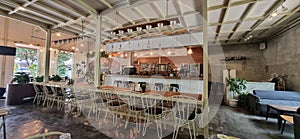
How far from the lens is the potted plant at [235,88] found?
5434 millimetres

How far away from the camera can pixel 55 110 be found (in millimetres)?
4359

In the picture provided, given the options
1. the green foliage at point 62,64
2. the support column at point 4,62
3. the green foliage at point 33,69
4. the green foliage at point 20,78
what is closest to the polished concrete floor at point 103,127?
the green foliage at point 20,78

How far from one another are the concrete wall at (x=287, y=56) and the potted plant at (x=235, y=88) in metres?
1.44

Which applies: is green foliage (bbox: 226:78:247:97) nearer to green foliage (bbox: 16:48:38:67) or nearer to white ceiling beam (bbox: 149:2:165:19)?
white ceiling beam (bbox: 149:2:165:19)

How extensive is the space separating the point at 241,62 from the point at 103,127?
7.79 meters

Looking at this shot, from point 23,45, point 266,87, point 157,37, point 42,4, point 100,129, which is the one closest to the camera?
point 100,129

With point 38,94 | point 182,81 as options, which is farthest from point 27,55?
point 182,81

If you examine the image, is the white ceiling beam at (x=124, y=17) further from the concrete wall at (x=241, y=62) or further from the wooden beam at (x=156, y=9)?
the concrete wall at (x=241, y=62)

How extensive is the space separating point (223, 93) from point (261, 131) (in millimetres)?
3204

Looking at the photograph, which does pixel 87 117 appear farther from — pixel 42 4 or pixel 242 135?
pixel 242 135

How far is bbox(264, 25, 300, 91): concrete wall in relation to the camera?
4582mm

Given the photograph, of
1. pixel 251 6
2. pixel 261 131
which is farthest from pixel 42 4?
pixel 261 131

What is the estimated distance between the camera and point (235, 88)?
545 centimetres

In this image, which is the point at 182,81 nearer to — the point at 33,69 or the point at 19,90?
the point at 19,90
